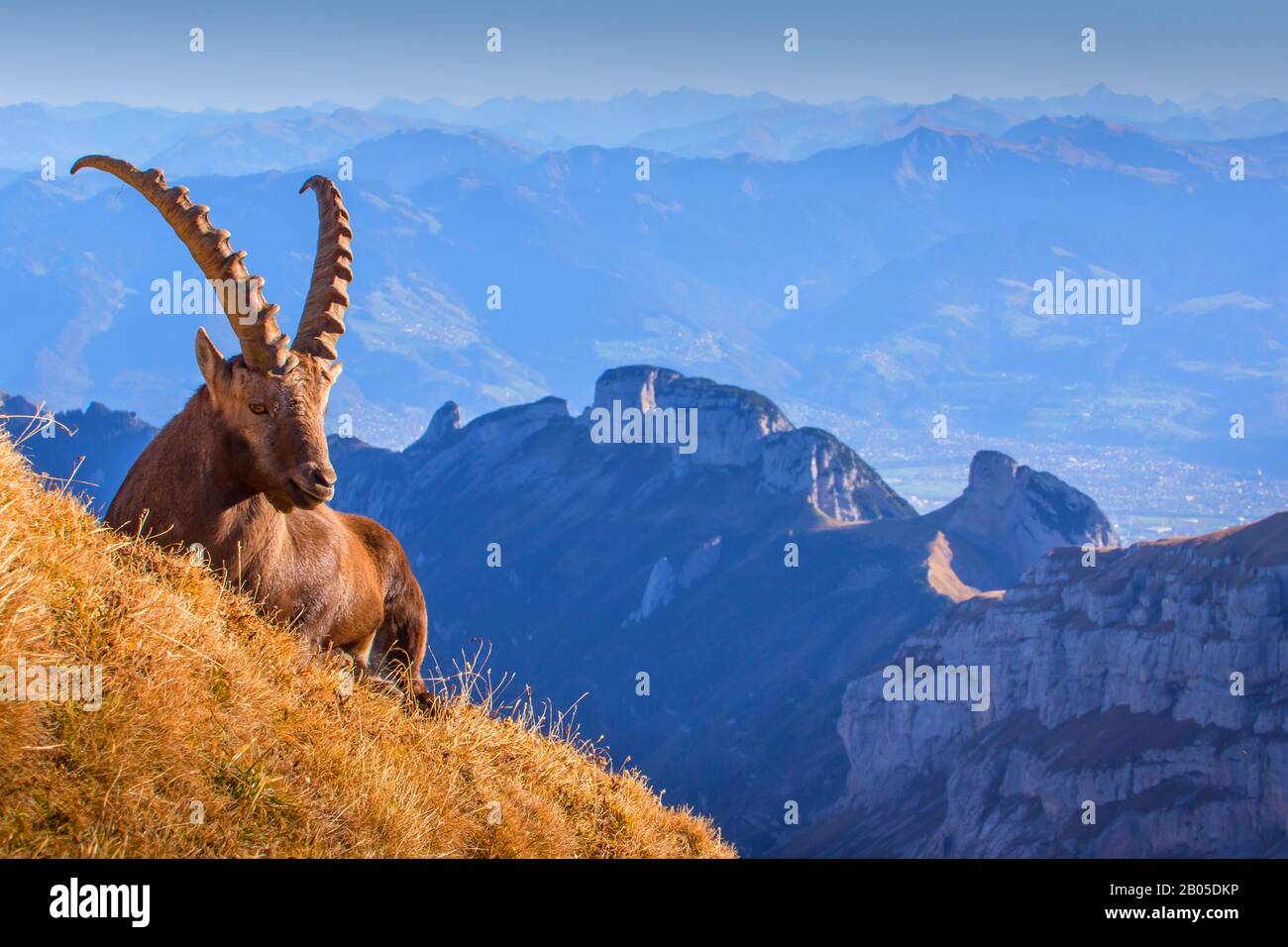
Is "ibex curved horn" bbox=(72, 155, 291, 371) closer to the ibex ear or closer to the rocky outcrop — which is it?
the ibex ear

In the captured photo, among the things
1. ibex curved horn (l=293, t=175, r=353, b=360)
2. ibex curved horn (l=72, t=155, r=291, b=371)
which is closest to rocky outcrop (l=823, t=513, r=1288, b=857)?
ibex curved horn (l=293, t=175, r=353, b=360)

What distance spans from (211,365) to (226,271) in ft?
2.88

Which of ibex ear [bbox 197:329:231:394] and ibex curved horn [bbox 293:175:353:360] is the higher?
ibex curved horn [bbox 293:175:353:360]

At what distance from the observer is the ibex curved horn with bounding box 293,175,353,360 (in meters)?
12.8

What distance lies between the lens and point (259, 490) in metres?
12.0

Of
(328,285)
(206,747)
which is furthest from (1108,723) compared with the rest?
(206,747)

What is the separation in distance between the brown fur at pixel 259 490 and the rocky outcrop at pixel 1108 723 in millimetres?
122450

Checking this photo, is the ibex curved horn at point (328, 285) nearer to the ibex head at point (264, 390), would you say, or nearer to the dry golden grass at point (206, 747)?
the ibex head at point (264, 390)

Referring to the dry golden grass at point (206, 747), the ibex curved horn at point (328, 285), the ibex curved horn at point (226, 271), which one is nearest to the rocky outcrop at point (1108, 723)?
the dry golden grass at point (206, 747)

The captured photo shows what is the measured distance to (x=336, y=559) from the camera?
1327 centimetres

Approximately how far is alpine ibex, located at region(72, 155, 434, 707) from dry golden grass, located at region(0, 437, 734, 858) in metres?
0.60
